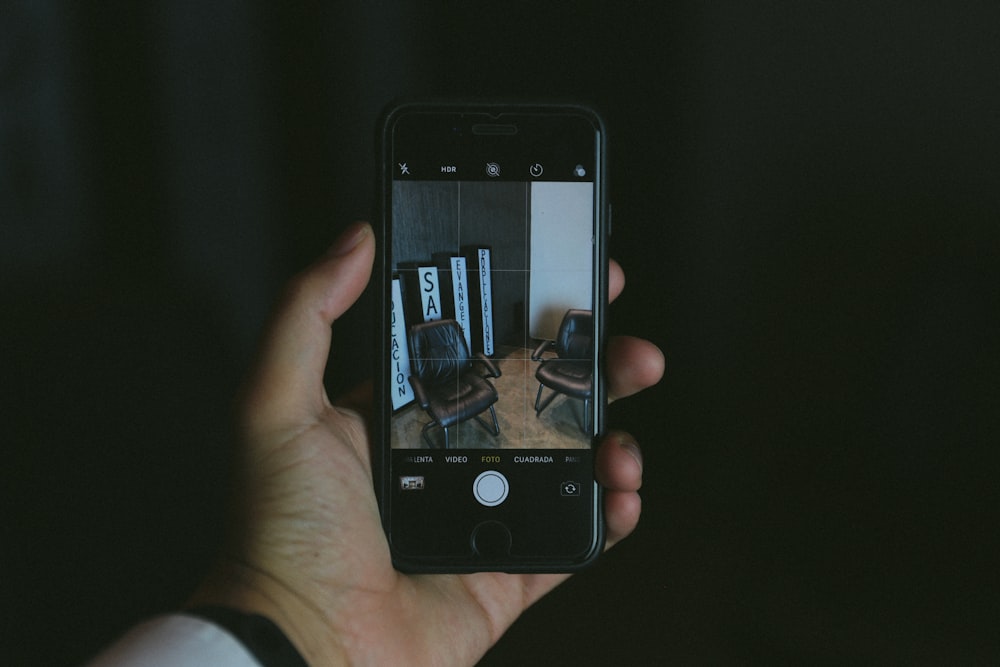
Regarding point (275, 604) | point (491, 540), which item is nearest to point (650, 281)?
point (491, 540)

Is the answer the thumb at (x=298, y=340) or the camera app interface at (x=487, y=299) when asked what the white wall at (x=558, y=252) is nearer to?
the camera app interface at (x=487, y=299)

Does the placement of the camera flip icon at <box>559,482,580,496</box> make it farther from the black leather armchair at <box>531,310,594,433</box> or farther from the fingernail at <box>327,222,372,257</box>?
the fingernail at <box>327,222,372,257</box>

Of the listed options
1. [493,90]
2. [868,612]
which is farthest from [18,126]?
[868,612]

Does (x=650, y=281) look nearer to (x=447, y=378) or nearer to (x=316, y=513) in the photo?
(x=447, y=378)

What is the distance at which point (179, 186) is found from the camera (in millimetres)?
807

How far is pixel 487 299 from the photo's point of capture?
607 millimetres

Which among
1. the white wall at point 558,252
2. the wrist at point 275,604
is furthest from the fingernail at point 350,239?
the wrist at point 275,604

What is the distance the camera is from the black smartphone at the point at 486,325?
600 mm

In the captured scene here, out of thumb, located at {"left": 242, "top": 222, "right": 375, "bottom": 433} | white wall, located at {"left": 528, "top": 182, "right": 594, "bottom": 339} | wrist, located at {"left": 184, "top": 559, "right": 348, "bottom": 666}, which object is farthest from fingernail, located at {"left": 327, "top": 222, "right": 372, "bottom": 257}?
wrist, located at {"left": 184, "top": 559, "right": 348, "bottom": 666}

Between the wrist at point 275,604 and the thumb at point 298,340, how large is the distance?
111 mm

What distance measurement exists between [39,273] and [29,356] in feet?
0.30

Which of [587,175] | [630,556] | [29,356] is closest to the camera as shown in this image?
[587,175]

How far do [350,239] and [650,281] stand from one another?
38cm

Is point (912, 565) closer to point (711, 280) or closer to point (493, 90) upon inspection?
point (711, 280)
